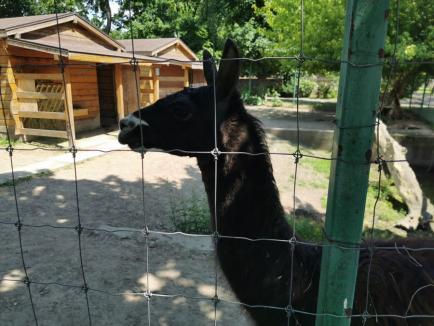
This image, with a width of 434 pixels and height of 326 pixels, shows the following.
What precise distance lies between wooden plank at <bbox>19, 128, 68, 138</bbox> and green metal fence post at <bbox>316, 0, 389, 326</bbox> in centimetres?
1010

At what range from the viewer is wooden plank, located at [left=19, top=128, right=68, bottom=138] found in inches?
417

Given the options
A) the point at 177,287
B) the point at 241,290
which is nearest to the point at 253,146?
the point at 241,290

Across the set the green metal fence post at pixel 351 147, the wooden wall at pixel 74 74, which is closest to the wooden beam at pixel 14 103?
the wooden wall at pixel 74 74

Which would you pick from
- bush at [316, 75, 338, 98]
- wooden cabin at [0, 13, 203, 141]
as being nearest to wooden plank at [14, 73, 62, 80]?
wooden cabin at [0, 13, 203, 141]

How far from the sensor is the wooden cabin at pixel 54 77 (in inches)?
412

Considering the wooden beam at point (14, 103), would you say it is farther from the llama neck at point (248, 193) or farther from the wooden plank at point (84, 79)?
the llama neck at point (248, 193)

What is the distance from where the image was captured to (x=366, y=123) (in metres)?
1.38

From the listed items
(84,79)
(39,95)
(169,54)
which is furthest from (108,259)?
(169,54)

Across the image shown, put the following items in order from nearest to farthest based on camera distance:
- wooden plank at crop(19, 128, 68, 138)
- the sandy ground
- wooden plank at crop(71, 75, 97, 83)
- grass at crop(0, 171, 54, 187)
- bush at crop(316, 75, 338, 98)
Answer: the sandy ground → grass at crop(0, 171, 54, 187) → wooden plank at crop(19, 128, 68, 138) → wooden plank at crop(71, 75, 97, 83) → bush at crop(316, 75, 338, 98)

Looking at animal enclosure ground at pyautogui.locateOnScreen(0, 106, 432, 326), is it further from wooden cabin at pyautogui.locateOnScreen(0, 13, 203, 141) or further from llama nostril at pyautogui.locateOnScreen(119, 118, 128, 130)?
wooden cabin at pyautogui.locateOnScreen(0, 13, 203, 141)

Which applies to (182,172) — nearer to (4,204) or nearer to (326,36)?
(4,204)

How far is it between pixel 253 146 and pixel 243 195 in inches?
10.6

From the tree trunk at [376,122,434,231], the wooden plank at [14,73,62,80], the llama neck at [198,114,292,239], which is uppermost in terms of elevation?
the llama neck at [198,114,292,239]

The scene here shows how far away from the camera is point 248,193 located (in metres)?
1.99
